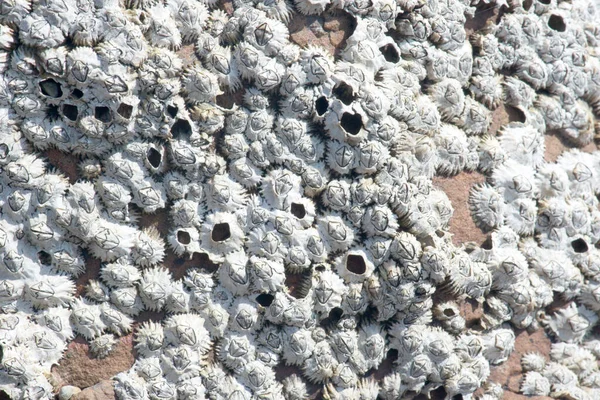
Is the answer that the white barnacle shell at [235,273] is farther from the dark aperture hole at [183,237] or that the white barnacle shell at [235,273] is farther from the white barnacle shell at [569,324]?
the white barnacle shell at [569,324]

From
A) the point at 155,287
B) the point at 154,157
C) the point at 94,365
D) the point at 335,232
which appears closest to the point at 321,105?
the point at 335,232

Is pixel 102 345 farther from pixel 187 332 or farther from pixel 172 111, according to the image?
pixel 172 111

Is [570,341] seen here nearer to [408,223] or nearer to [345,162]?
[408,223]

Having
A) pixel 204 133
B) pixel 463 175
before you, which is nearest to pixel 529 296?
pixel 463 175

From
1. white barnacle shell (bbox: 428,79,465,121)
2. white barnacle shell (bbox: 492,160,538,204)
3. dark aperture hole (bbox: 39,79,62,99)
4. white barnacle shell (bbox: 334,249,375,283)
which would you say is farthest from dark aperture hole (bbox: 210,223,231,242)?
white barnacle shell (bbox: 492,160,538,204)

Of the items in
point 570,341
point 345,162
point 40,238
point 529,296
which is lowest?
point 570,341
